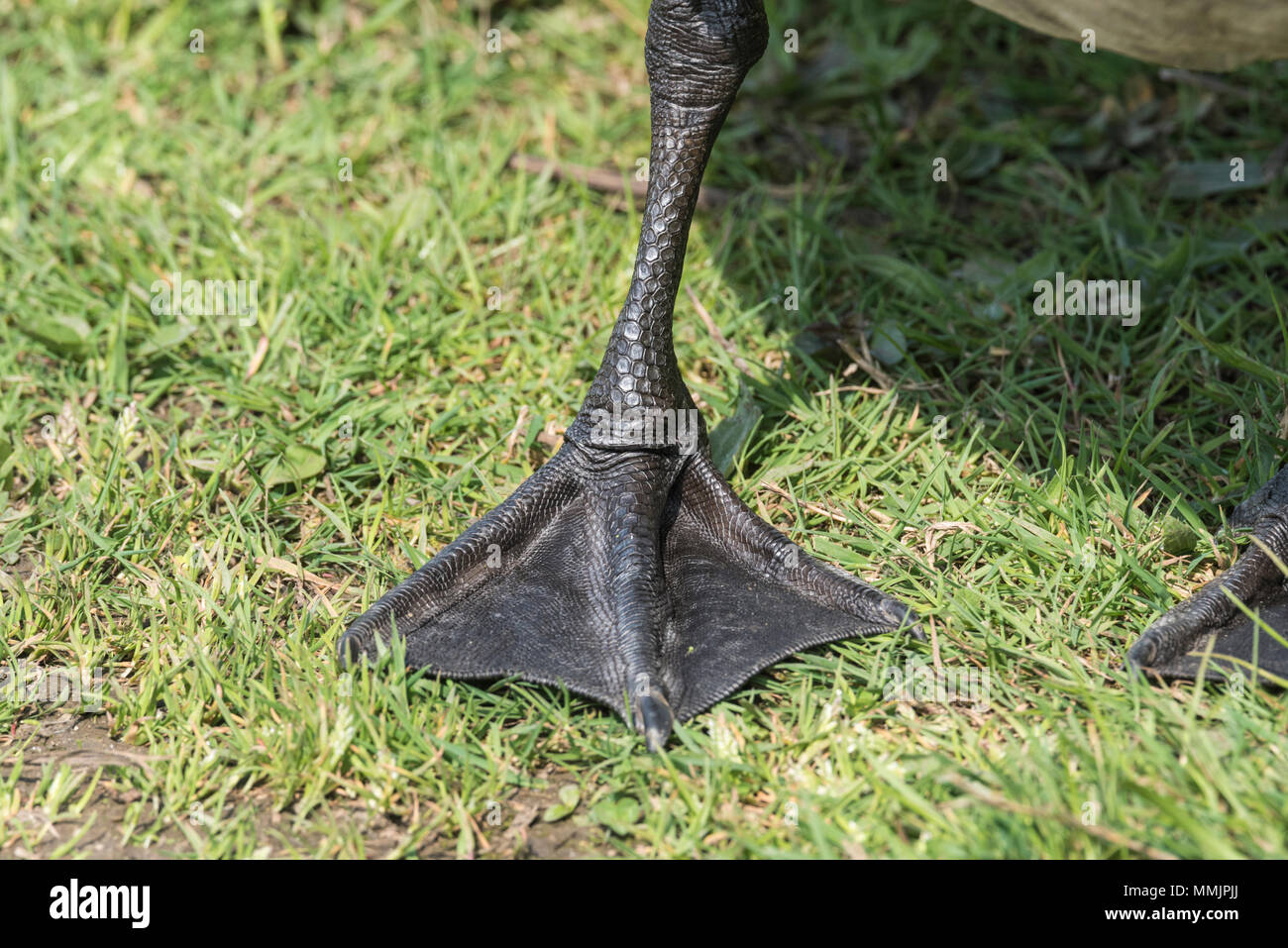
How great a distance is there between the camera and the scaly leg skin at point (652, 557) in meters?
2.34

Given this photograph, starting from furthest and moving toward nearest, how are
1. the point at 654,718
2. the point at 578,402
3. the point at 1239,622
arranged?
the point at 578,402, the point at 1239,622, the point at 654,718

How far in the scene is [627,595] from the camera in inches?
96.3

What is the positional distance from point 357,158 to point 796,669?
2.50 meters

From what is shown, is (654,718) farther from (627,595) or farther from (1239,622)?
(1239,622)

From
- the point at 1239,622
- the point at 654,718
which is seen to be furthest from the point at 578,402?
the point at 1239,622

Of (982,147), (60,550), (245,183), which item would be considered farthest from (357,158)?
(982,147)

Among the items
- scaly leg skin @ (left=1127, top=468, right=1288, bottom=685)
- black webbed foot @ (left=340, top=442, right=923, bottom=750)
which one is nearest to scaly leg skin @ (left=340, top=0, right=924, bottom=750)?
black webbed foot @ (left=340, top=442, right=923, bottom=750)

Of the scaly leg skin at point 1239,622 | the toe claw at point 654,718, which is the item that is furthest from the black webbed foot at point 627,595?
the scaly leg skin at point 1239,622

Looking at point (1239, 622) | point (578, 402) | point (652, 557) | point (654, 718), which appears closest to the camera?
point (654, 718)

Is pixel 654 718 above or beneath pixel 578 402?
beneath

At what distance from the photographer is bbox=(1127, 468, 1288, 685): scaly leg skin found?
224 centimetres

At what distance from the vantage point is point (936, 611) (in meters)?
2.46

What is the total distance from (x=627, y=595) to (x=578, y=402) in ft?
2.74

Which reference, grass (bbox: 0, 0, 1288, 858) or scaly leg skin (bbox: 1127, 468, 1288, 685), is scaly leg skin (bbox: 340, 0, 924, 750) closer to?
grass (bbox: 0, 0, 1288, 858)
